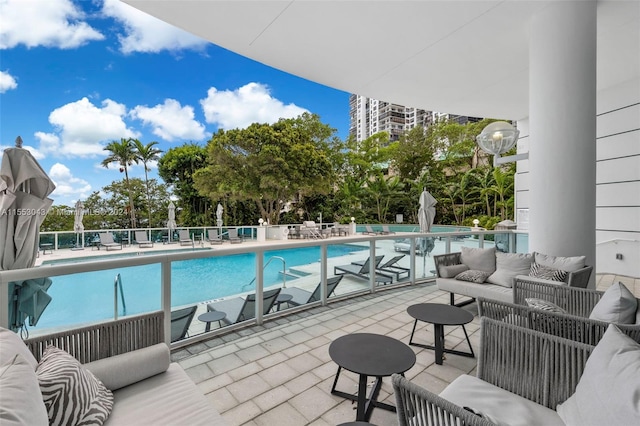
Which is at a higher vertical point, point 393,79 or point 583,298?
point 393,79

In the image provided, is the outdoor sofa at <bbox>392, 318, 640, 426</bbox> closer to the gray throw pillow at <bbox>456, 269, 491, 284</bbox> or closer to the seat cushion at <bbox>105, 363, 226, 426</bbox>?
the seat cushion at <bbox>105, 363, 226, 426</bbox>

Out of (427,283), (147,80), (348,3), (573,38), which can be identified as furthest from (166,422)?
(147,80)

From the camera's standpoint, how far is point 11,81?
25.2m

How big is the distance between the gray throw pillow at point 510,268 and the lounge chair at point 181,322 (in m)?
3.98

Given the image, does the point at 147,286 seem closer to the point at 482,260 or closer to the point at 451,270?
the point at 451,270

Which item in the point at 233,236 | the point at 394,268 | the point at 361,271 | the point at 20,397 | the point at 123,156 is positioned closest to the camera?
the point at 20,397

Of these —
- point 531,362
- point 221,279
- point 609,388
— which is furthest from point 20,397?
point 221,279

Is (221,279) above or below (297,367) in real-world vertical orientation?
above

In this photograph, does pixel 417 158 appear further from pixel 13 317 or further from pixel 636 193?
pixel 13 317

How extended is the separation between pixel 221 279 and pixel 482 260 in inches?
151

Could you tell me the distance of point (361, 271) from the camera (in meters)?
4.76

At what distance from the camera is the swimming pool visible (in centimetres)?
228

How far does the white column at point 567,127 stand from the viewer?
3650 millimetres

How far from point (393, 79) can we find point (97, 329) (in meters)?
6.29
